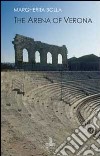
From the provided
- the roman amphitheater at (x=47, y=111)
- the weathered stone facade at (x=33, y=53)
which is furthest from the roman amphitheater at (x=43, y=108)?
the weathered stone facade at (x=33, y=53)

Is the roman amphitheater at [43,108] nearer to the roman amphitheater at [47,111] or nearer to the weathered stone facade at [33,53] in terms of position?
the roman amphitheater at [47,111]

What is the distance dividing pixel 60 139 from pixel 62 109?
5.72m

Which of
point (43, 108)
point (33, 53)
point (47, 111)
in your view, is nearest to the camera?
point (47, 111)

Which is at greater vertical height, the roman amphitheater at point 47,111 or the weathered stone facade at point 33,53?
the weathered stone facade at point 33,53

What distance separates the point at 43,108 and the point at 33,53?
1565 cm

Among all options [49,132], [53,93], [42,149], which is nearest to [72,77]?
[53,93]

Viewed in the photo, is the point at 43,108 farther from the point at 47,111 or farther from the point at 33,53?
the point at 33,53

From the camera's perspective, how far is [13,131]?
32.7 ft

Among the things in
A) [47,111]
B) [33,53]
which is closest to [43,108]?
[47,111]

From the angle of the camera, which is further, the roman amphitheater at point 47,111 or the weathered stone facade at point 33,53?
the weathered stone facade at point 33,53

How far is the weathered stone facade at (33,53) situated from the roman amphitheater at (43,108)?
4.21 meters

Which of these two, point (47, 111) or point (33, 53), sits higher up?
point (33, 53)

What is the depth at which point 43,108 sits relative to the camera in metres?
14.9

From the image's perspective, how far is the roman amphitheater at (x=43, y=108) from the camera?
912cm
